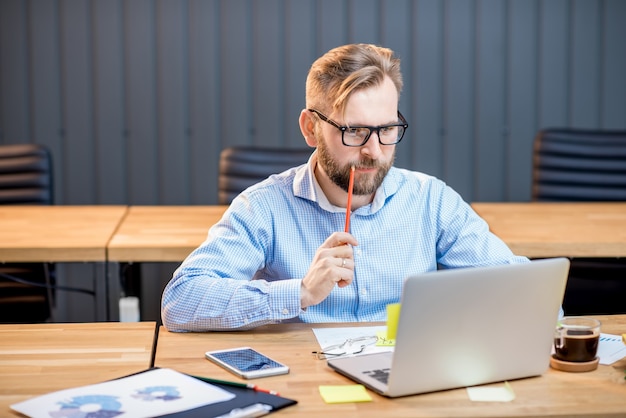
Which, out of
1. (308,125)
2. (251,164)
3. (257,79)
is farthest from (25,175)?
(308,125)

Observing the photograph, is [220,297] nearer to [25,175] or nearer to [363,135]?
[363,135]

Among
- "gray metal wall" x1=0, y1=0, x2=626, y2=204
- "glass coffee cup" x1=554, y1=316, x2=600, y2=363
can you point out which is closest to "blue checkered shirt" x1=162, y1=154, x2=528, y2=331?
"glass coffee cup" x1=554, y1=316, x2=600, y2=363

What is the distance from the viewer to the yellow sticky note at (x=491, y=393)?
150 cm

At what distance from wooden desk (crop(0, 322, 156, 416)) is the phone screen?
141 mm

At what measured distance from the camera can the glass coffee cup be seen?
164 centimetres

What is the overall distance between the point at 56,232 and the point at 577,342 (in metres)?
1.75

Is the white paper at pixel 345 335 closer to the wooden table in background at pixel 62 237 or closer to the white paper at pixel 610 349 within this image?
the white paper at pixel 610 349

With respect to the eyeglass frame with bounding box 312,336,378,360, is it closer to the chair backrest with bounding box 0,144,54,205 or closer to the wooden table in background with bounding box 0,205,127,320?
the wooden table in background with bounding box 0,205,127,320

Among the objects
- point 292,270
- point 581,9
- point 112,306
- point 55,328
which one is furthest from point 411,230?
point 581,9

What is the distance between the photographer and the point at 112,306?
2.77m

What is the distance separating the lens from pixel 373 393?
1.52 metres

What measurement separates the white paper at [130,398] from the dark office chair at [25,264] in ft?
4.66

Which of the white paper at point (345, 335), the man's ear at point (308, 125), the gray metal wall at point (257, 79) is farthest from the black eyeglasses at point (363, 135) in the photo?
the gray metal wall at point (257, 79)

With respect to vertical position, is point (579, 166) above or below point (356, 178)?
below
